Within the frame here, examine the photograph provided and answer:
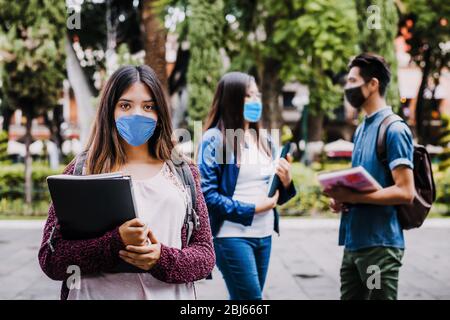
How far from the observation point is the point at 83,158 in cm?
224

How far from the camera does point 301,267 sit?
329 inches

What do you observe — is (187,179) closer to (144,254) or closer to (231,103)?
(144,254)

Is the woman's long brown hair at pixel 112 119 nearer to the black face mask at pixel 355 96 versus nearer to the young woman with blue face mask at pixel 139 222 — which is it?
the young woman with blue face mask at pixel 139 222

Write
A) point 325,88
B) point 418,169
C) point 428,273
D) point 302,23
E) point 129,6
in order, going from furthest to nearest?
1. point 129,6
2. point 325,88
3. point 302,23
4. point 428,273
5. point 418,169

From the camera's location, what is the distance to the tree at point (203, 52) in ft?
48.2

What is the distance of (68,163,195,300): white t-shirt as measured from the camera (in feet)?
7.02

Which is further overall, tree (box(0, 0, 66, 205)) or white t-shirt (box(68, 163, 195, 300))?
tree (box(0, 0, 66, 205))

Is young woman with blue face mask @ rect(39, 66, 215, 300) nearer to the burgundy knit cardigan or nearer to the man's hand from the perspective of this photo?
the burgundy knit cardigan

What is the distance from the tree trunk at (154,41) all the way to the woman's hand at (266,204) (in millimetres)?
11043

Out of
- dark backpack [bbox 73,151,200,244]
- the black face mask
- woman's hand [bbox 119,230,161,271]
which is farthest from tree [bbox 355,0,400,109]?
woman's hand [bbox 119,230,161,271]

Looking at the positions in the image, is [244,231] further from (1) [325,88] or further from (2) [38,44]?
(1) [325,88]

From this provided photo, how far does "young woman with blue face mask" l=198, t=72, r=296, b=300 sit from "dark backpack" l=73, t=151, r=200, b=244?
4.24ft
